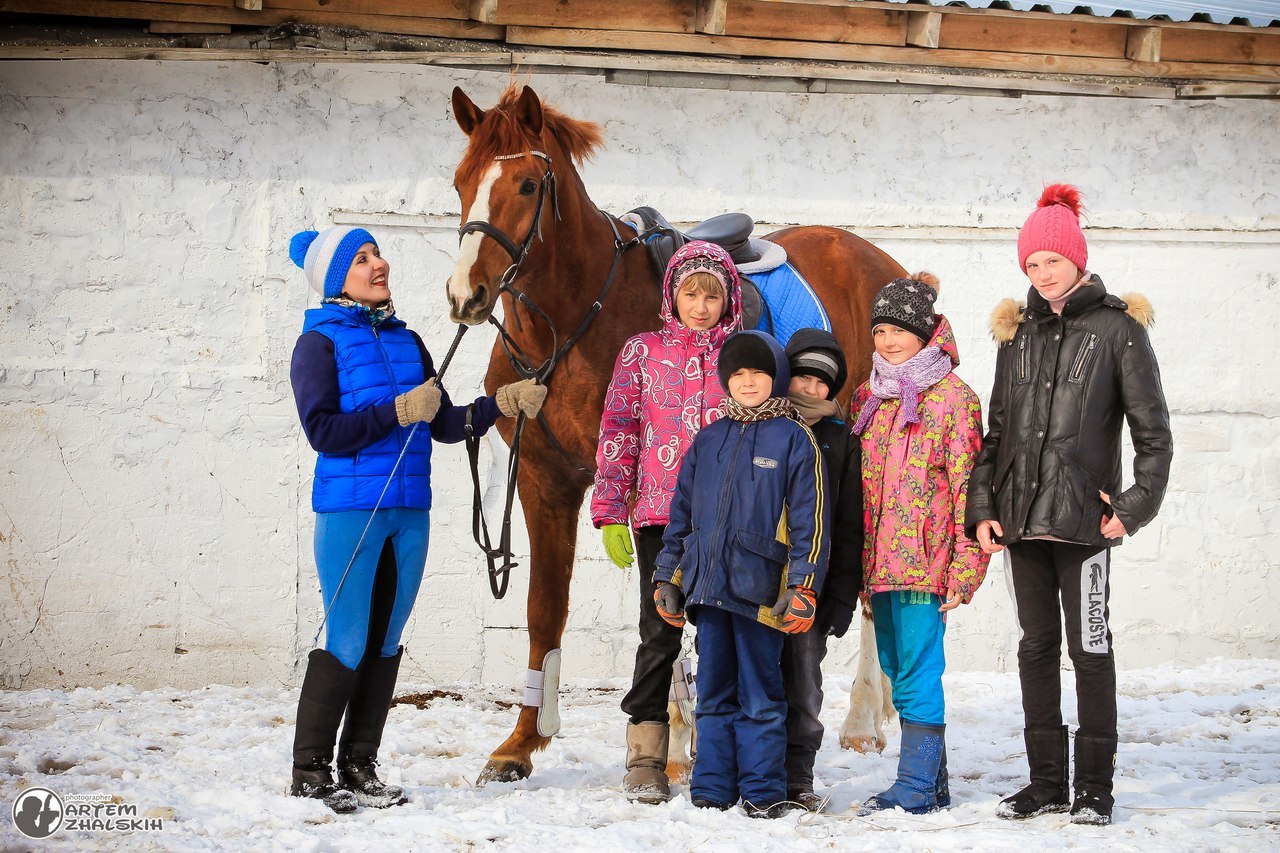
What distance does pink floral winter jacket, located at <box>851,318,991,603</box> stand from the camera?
3186 mm

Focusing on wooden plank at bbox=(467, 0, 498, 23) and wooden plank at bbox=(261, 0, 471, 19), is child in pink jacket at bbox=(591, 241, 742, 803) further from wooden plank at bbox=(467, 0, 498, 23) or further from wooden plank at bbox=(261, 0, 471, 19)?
wooden plank at bbox=(261, 0, 471, 19)

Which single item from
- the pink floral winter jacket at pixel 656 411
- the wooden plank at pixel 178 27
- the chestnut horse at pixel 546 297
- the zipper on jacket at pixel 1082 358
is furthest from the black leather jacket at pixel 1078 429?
the wooden plank at pixel 178 27

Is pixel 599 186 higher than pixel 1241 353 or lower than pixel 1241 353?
higher

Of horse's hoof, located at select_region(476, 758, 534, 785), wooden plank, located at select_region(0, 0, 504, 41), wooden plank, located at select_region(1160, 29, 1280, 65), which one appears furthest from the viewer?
wooden plank, located at select_region(1160, 29, 1280, 65)

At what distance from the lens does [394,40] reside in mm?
5297

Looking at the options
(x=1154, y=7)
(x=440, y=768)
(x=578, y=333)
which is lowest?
(x=440, y=768)

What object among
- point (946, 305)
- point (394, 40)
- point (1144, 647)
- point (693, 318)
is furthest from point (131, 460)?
point (1144, 647)

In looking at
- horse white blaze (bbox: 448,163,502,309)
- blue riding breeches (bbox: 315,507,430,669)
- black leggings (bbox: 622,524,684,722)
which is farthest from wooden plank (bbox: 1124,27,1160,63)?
blue riding breeches (bbox: 315,507,430,669)

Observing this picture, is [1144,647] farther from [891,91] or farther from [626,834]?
[626,834]

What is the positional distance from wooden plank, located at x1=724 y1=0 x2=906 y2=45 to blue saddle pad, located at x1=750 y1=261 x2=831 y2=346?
160cm

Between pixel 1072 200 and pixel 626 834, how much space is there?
219 centimetres

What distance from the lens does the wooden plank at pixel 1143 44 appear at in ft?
17.7

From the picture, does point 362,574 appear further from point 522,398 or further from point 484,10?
point 484,10

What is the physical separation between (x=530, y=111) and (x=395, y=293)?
1980 millimetres
